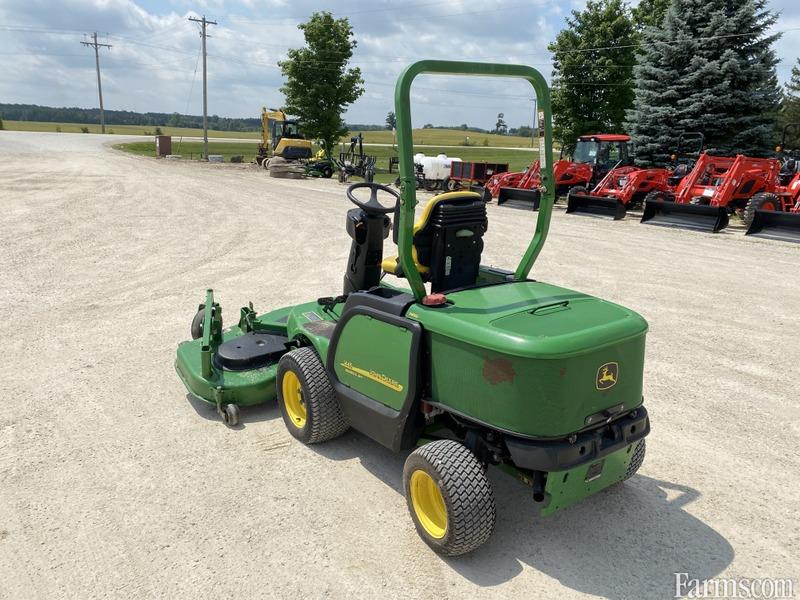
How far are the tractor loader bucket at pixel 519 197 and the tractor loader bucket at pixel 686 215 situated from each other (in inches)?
125

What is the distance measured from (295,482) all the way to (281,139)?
1044 inches

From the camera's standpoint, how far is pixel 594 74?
77.9ft

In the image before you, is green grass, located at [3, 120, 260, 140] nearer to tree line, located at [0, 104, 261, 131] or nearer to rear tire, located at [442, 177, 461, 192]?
tree line, located at [0, 104, 261, 131]

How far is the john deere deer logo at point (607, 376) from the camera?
2.84 meters

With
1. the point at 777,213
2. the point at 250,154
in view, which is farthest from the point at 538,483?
the point at 250,154

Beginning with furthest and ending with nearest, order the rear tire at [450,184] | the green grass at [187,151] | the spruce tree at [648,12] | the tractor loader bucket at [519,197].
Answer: the green grass at [187,151]
the spruce tree at [648,12]
the rear tire at [450,184]
the tractor loader bucket at [519,197]

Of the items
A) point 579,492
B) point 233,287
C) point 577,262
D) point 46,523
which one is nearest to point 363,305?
point 579,492

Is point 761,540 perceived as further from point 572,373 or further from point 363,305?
point 363,305

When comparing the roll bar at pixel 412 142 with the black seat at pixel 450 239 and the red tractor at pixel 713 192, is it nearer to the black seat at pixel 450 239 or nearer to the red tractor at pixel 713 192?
the black seat at pixel 450 239

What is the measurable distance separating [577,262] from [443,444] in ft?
23.8

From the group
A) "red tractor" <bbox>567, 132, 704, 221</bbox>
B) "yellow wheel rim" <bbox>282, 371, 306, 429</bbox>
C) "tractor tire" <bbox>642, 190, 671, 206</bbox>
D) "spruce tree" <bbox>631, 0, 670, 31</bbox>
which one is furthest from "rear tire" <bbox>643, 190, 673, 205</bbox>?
"yellow wheel rim" <bbox>282, 371, 306, 429</bbox>

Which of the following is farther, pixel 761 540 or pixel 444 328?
pixel 761 540

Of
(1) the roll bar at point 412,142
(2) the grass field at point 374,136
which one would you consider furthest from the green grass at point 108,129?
(1) the roll bar at point 412,142

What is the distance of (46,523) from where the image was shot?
3.14 meters
